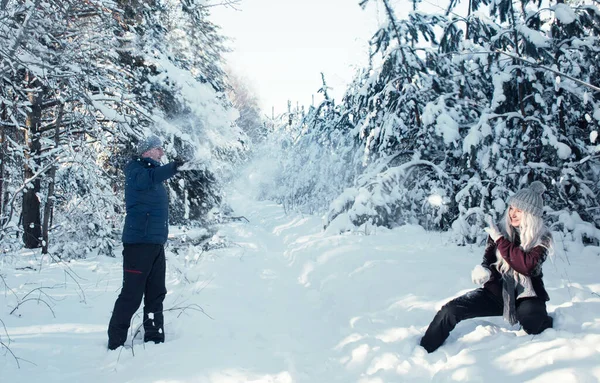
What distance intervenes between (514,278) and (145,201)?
3.32 meters

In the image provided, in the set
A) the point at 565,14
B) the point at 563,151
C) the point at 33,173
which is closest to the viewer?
the point at 565,14

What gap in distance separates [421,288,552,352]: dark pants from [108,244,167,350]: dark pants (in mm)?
2424

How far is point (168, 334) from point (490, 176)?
5931 mm

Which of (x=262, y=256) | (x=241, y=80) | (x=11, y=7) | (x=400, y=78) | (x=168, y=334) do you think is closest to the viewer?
(x=168, y=334)

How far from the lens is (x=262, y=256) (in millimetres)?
9570

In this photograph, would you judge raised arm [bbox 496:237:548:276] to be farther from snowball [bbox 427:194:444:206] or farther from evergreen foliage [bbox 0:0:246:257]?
snowball [bbox 427:194:444:206]

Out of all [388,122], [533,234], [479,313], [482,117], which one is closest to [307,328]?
[479,313]

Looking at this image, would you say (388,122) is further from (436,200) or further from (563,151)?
(563,151)

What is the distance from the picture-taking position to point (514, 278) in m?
3.31

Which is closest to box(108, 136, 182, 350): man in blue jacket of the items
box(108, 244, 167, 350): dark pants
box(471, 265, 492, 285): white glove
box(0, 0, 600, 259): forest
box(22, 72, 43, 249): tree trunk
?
box(108, 244, 167, 350): dark pants

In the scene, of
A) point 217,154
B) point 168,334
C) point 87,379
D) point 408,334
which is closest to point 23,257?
point 217,154

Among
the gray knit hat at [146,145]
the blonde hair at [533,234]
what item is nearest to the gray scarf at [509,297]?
the blonde hair at [533,234]

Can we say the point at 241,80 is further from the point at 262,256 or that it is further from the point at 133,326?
the point at 133,326

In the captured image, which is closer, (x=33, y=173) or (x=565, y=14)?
(x=565, y=14)
